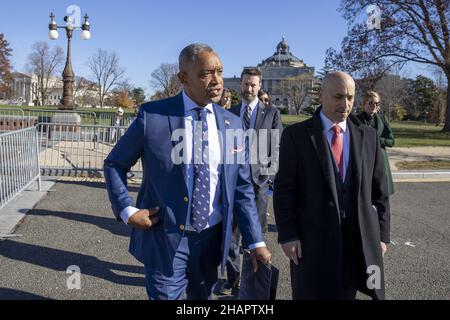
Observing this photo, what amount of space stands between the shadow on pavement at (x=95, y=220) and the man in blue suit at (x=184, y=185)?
342 centimetres

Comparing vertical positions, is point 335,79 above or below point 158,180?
above

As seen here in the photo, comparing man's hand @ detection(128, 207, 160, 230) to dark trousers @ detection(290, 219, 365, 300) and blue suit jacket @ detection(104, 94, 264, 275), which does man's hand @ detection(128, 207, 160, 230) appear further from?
dark trousers @ detection(290, 219, 365, 300)

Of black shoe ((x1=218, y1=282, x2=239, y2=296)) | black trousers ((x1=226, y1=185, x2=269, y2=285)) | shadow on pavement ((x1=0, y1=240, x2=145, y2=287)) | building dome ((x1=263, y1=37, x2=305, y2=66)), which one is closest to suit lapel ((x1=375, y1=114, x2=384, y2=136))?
→ black trousers ((x1=226, y1=185, x2=269, y2=285))

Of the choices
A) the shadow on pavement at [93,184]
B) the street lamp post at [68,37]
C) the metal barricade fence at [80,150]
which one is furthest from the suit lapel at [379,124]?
the street lamp post at [68,37]

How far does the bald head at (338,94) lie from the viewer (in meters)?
2.58

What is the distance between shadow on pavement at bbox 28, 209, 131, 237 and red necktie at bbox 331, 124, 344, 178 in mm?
3729

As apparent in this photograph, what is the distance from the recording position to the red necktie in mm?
2625

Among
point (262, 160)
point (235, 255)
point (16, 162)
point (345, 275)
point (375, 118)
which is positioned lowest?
point (235, 255)

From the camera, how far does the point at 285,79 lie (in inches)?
4028

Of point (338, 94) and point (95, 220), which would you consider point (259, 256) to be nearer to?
point (338, 94)

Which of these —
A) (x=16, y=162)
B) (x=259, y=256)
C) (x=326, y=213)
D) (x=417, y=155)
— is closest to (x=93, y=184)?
(x=16, y=162)

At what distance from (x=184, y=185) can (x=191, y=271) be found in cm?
51
